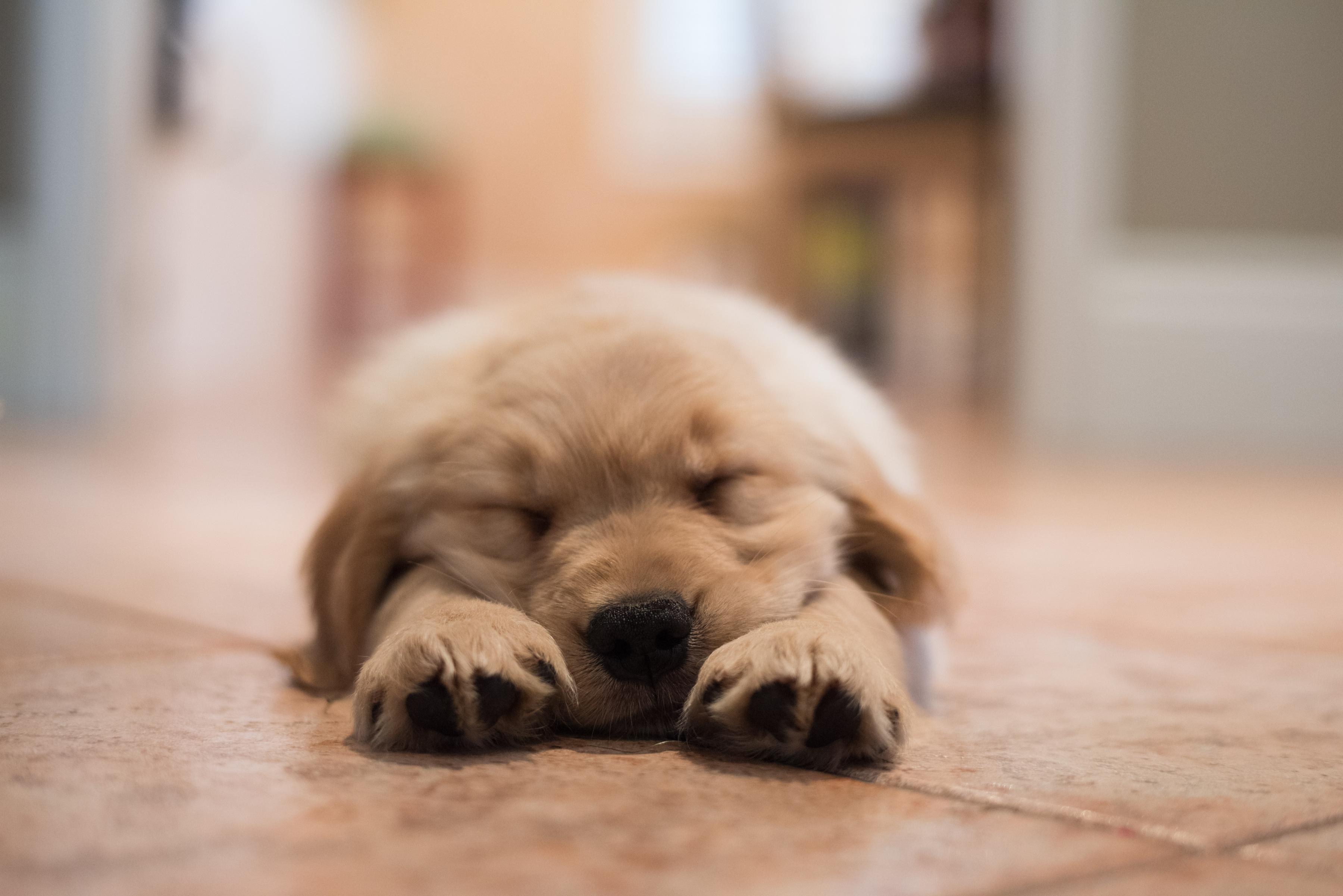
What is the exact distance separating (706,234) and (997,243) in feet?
17.3

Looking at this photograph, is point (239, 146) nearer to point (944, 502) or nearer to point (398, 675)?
point (944, 502)

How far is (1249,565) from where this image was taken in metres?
→ 2.74

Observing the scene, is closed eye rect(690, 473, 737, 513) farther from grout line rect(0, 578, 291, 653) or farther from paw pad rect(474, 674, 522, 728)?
grout line rect(0, 578, 291, 653)

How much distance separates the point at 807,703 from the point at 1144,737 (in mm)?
399

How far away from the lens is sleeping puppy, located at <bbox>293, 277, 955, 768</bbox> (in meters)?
1.21

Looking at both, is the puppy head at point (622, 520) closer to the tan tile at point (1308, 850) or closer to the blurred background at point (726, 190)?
the tan tile at point (1308, 850)

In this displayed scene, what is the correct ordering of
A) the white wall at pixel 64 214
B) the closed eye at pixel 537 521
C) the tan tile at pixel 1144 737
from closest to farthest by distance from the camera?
the tan tile at pixel 1144 737, the closed eye at pixel 537 521, the white wall at pixel 64 214

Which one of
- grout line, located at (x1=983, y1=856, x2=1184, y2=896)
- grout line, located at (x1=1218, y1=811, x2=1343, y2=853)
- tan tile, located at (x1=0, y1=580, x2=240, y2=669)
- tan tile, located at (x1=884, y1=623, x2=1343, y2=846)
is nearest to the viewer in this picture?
grout line, located at (x1=983, y1=856, x2=1184, y2=896)

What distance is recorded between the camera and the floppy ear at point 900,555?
1638 mm

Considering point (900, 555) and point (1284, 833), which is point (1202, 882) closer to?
point (1284, 833)

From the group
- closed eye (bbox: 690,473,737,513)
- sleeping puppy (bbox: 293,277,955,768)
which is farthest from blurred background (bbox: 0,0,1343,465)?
closed eye (bbox: 690,473,737,513)

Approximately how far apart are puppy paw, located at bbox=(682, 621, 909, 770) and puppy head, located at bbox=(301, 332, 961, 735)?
0.45ft

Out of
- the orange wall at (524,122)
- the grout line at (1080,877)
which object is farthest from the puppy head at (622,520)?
the orange wall at (524,122)

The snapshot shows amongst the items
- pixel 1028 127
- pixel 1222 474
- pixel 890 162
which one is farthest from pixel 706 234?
pixel 1222 474
